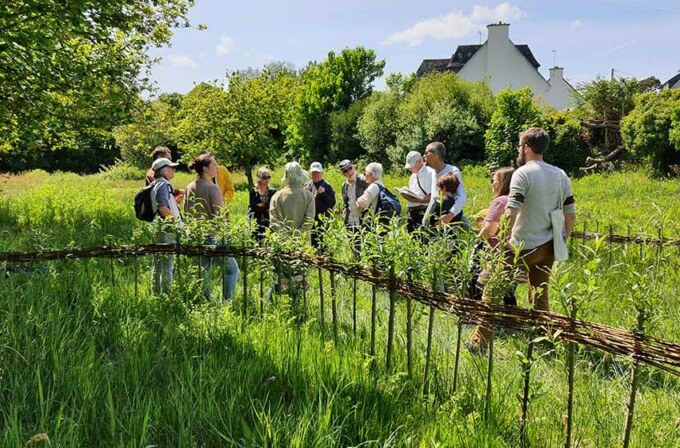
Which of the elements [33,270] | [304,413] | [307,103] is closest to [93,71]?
[33,270]

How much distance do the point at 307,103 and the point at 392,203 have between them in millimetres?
32778

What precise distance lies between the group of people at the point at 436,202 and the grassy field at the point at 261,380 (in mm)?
558

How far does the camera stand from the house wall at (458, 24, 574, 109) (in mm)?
40125

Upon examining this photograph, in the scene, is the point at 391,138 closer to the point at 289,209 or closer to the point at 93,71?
the point at 93,71

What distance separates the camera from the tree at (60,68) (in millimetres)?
7414

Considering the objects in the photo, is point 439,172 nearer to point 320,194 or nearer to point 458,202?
point 458,202

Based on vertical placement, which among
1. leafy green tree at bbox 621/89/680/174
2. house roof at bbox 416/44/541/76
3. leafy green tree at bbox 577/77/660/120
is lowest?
leafy green tree at bbox 621/89/680/174

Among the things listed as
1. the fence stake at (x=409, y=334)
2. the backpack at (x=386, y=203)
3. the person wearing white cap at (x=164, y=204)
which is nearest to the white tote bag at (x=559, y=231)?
the fence stake at (x=409, y=334)

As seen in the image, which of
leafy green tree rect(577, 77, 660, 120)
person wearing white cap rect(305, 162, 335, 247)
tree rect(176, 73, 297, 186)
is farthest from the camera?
tree rect(176, 73, 297, 186)

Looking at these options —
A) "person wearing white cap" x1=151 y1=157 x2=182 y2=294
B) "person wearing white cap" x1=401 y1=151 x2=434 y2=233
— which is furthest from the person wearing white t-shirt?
"person wearing white cap" x1=151 y1=157 x2=182 y2=294

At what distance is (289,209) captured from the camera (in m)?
5.96

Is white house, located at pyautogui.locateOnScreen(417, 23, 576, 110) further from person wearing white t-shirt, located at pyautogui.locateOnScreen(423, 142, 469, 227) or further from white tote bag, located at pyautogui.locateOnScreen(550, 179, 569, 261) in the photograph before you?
white tote bag, located at pyautogui.locateOnScreen(550, 179, 569, 261)

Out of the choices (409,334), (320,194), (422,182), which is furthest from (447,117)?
(409,334)

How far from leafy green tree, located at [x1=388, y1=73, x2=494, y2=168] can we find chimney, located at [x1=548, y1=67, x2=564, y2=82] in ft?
55.3
